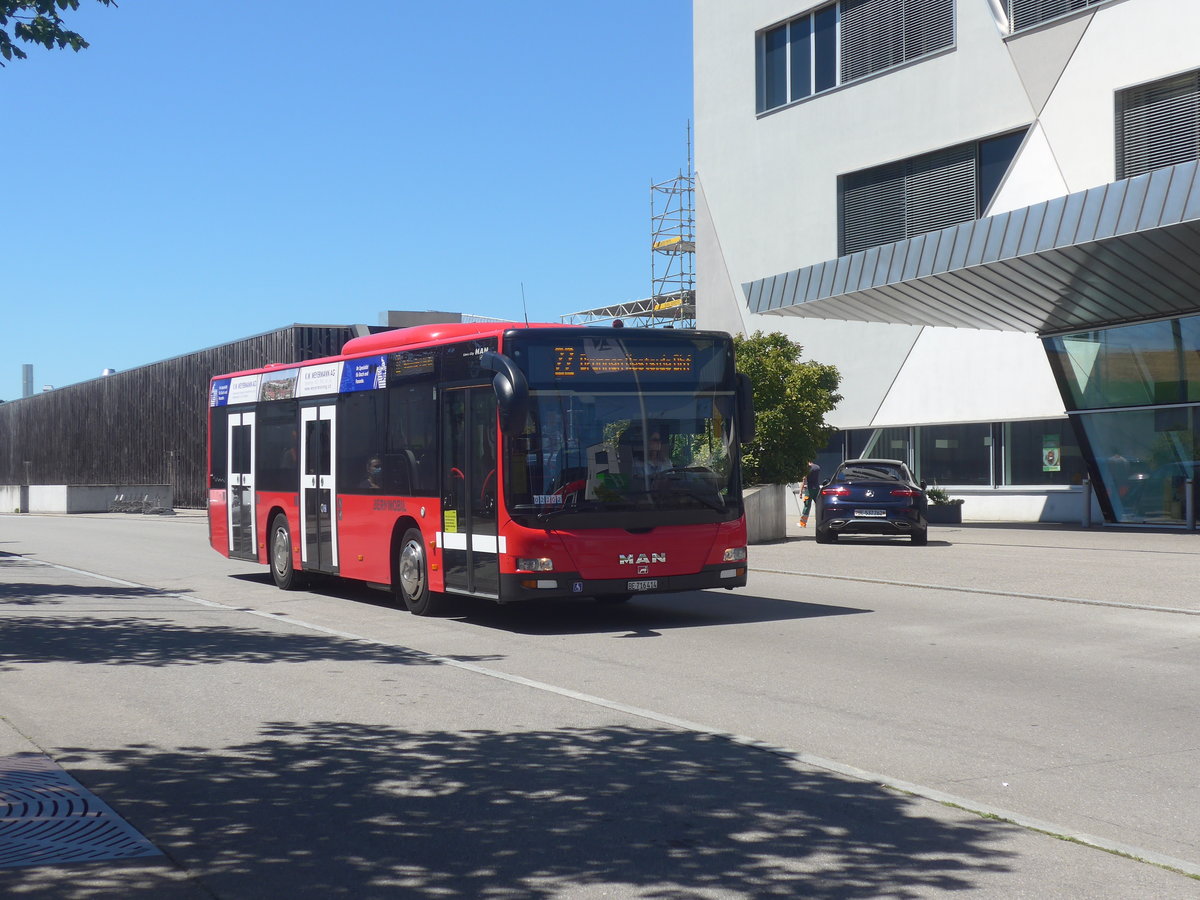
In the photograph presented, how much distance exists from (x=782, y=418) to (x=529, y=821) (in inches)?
894

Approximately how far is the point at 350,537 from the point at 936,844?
11046mm

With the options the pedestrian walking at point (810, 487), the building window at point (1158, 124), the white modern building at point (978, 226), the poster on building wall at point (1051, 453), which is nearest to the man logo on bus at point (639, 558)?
the white modern building at point (978, 226)

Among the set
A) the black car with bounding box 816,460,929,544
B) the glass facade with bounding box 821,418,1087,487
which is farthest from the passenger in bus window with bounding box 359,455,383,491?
the glass facade with bounding box 821,418,1087,487

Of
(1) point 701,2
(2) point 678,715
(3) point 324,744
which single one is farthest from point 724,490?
(1) point 701,2

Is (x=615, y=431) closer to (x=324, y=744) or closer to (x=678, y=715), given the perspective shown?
(x=678, y=715)

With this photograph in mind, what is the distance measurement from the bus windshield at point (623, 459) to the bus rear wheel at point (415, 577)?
2.13 meters

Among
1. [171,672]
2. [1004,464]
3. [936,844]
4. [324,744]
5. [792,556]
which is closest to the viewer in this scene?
[936,844]

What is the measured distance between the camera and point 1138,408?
28203mm

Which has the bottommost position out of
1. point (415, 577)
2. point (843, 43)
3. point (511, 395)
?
point (415, 577)

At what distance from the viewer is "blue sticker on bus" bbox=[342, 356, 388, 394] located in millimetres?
14693

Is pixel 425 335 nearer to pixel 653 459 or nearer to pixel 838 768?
pixel 653 459

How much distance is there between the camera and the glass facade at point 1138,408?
27.3 meters

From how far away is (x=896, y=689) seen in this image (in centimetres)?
901

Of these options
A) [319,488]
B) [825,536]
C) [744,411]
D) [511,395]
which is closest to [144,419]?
[825,536]
